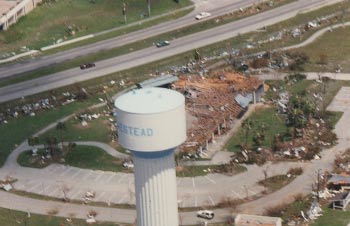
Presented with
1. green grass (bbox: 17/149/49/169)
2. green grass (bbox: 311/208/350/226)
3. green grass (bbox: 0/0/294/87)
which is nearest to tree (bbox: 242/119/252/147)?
green grass (bbox: 311/208/350/226)

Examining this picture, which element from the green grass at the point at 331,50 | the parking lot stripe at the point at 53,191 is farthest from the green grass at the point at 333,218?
the green grass at the point at 331,50

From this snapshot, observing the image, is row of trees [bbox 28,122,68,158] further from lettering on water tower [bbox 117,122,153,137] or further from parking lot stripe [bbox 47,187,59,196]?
lettering on water tower [bbox 117,122,153,137]

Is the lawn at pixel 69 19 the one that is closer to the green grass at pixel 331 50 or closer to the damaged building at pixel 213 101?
the green grass at pixel 331 50

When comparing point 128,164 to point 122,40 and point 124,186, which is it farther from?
point 122,40

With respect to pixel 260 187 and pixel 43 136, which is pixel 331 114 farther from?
pixel 43 136

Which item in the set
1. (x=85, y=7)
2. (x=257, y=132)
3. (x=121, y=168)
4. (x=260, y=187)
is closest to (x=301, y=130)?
(x=257, y=132)
